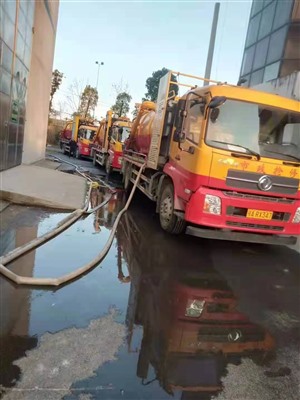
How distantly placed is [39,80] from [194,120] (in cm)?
1173

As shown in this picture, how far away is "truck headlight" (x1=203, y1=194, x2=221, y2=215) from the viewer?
576 cm

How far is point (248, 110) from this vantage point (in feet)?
19.8

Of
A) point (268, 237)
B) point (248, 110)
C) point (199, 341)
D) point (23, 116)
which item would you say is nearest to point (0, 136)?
point (23, 116)

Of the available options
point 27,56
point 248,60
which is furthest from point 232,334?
point 248,60

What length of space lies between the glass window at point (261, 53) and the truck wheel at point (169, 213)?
11.4 m

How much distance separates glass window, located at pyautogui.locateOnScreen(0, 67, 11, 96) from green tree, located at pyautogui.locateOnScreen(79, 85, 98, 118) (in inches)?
1672

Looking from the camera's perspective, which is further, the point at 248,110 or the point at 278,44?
the point at 278,44

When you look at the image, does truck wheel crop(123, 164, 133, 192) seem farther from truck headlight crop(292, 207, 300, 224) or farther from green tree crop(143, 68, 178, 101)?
green tree crop(143, 68, 178, 101)

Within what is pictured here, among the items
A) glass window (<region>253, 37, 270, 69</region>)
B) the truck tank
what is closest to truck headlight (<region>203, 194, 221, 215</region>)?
the truck tank

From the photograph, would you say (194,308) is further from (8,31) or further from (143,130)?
(8,31)

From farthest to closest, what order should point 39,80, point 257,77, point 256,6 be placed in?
point 256,6 < point 257,77 < point 39,80

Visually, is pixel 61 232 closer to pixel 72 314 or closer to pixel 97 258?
pixel 97 258

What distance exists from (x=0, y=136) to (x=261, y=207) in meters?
7.26

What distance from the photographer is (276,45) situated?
1495cm
